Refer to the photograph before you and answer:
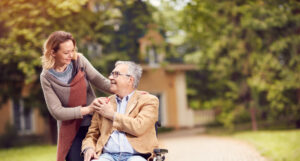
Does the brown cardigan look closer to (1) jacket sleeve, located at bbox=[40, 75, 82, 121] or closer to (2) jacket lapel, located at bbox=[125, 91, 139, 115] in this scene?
(1) jacket sleeve, located at bbox=[40, 75, 82, 121]

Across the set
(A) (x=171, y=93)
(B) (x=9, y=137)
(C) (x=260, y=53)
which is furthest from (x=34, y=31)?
(A) (x=171, y=93)

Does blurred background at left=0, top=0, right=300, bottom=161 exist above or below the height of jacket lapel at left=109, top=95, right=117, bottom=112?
above

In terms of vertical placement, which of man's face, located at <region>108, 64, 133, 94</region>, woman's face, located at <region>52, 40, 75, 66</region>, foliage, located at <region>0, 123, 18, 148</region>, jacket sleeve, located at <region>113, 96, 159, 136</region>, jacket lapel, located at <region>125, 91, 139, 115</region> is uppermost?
woman's face, located at <region>52, 40, 75, 66</region>

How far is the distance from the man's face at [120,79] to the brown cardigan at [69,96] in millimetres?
229

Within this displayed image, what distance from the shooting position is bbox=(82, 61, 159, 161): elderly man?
3.44 meters

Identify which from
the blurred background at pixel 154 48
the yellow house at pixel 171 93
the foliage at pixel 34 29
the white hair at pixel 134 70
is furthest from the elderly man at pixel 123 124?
the yellow house at pixel 171 93

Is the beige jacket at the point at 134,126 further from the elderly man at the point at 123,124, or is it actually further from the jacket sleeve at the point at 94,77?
the jacket sleeve at the point at 94,77

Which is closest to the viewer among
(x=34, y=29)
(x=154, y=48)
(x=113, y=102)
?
(x=113, y=102)

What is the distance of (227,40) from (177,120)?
7.34 metres

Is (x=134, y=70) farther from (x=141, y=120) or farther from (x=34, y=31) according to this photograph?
(x=34, y=31)

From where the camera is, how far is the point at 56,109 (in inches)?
137

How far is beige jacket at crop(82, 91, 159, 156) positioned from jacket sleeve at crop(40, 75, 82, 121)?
0.27 metres

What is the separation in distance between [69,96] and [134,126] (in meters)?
0.68

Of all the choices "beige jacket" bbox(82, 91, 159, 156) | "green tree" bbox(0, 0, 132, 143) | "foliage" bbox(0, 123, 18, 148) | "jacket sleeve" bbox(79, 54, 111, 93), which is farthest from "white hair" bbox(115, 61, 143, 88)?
"foliage" bbox(0, 123, 18, 148)
